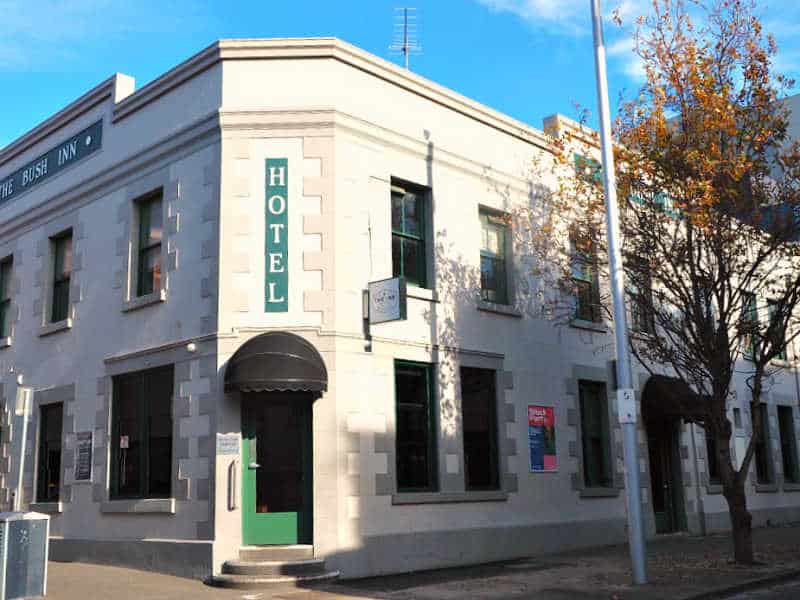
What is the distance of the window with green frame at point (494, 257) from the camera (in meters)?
16.5

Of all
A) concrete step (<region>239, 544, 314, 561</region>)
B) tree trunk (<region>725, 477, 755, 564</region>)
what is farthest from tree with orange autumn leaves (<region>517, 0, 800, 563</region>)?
concrete step (<region>239, 544, 314, 561</region>)

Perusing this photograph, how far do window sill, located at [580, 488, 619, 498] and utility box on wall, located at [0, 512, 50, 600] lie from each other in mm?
10127

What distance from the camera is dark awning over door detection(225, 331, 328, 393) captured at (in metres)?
12.4

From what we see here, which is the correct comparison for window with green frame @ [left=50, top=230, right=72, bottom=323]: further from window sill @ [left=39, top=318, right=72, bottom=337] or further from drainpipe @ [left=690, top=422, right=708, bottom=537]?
drainpipe @ [left=690, top=422, right=708, bottom=537]

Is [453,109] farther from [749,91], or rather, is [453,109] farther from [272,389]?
[272,389]

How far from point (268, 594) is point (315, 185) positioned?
6261 mm

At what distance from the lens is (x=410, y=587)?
11.9 meters

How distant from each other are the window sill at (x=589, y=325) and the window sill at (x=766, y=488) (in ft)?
24.1

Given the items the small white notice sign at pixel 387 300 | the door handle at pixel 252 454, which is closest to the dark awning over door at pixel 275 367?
the door handle at pixel 252 454

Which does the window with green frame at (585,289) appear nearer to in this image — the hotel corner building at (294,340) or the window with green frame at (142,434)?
the hotel corner building at (294,340)

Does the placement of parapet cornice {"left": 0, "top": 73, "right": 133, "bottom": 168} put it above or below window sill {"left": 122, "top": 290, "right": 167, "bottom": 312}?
above

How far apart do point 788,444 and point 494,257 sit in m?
13.1

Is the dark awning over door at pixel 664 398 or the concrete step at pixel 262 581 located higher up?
the dark awning over door at pixel 664 398

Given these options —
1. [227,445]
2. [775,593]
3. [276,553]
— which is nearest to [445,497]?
[276,553]
